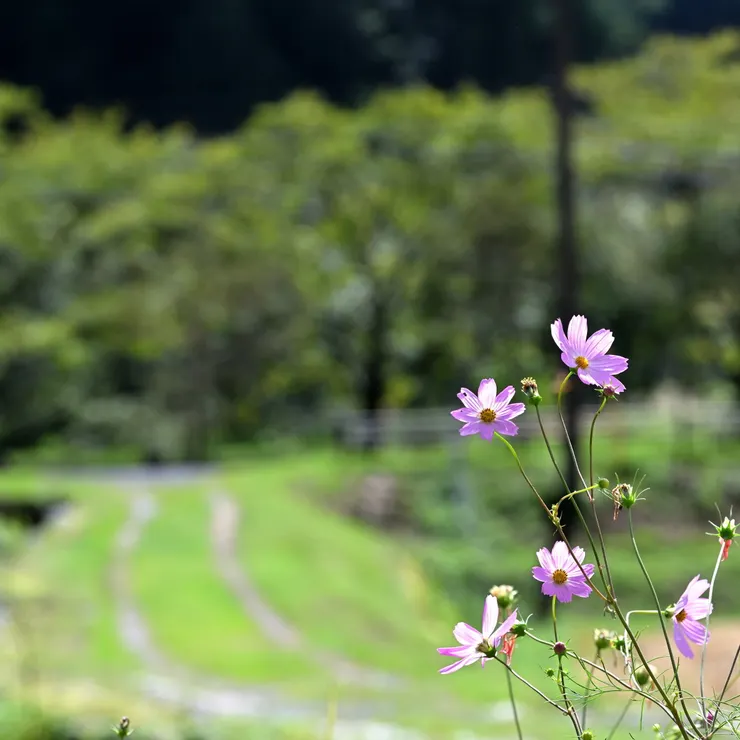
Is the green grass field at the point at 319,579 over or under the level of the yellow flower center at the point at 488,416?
over

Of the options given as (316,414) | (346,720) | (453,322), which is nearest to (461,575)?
(346,720)

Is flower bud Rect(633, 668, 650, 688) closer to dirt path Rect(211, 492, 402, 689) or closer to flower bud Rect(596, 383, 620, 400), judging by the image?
flower bud Rect(596, 383, 620, 400)

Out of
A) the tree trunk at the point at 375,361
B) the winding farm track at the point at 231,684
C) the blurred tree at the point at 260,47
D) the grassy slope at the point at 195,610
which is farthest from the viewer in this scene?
the blurred tree at the point at 260,47

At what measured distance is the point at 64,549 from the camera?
34.3 feet

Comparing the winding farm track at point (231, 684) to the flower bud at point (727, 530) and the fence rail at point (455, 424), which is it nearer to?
the flower bud at point (727, 530)

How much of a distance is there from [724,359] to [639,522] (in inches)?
250

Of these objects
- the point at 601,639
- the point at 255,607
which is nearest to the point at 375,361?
the point at 255,607

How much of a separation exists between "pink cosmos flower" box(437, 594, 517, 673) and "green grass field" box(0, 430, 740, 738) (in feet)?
7.92

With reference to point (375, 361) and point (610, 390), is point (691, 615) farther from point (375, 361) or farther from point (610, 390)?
point (375, 361)

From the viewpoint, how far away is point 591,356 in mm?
784

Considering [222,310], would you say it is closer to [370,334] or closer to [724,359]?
[370,334]

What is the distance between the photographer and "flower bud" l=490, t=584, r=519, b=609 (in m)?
0.82

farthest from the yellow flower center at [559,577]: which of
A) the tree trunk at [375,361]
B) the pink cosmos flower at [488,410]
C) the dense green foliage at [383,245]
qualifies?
the tree trunk at [375,361]

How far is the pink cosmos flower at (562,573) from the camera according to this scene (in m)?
0.80
